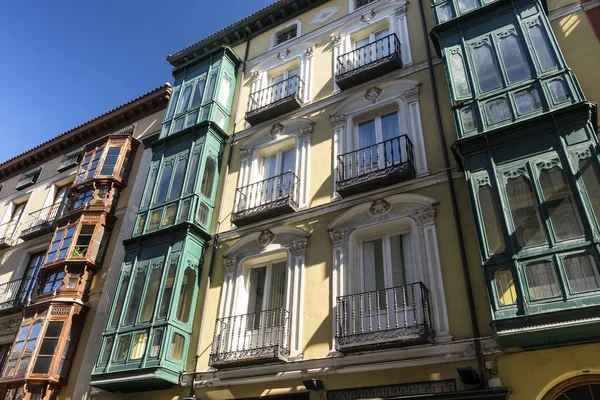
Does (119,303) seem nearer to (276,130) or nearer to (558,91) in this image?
(276,130)

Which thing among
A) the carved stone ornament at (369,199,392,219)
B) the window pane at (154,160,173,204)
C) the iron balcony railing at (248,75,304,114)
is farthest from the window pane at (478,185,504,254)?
the window pane at (154,160,173,204)

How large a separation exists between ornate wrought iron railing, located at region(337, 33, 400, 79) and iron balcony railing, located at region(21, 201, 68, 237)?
1243 cm

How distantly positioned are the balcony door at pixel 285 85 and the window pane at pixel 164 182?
3.99 meters

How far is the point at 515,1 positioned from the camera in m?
10.9

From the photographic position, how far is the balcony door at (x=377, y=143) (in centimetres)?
1167

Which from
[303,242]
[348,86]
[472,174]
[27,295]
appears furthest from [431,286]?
[27,295]

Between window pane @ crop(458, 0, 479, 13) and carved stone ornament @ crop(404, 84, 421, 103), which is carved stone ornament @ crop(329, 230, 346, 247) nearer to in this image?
carved stone ornament @ crop(404, 84, 421, 103)

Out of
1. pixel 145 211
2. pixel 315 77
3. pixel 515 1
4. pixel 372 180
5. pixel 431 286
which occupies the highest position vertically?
pixel 315 77

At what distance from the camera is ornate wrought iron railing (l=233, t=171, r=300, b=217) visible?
41.8ft

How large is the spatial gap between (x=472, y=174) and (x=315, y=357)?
491cm

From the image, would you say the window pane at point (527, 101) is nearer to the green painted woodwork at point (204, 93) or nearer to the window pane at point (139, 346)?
the green painted woodwork at point (204, 93)

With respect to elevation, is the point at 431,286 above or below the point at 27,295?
below

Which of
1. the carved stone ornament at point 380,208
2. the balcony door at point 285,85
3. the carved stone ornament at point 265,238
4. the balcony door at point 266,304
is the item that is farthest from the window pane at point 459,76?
the balcony door at point 266,304

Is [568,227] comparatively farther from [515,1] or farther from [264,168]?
[264,168]
